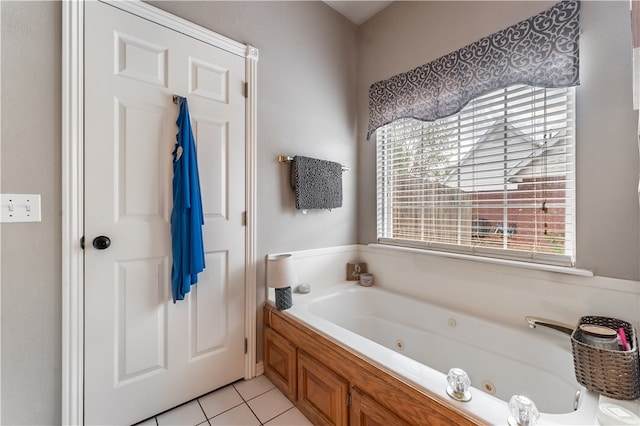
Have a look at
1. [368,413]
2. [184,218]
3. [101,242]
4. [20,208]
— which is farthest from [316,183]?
[20,208]

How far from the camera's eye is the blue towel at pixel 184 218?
141 centimetres

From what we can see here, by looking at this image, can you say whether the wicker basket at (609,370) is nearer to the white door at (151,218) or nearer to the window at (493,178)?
the window at (493,178)

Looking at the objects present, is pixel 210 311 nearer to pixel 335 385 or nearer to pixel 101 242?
pixel 101 242

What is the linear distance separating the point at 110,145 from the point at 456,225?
2.10 meters

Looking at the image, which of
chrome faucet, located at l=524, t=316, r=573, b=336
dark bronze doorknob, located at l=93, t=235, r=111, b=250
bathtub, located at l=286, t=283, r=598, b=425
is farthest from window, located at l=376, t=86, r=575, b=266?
dark bronze doorknob, located at l=93, t=235, r=111, b=250

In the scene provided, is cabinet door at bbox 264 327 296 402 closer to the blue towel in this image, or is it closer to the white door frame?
A: the blue towel

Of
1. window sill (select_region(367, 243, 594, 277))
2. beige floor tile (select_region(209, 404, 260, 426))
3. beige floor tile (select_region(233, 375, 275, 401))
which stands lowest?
beige floor tile (select_region(233, 375, 275, 401))

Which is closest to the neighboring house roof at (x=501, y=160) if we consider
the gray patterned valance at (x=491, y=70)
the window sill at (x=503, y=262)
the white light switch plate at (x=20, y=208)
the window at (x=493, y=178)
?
the window at (x=493, y=178)

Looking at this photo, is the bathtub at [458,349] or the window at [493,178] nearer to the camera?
the bathtub at [458,349]

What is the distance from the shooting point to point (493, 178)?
1654 millimetres

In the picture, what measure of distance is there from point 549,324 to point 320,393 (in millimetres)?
1226

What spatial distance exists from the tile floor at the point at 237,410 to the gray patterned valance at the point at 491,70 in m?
2.07

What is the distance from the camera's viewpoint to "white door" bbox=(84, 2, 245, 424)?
1264mm

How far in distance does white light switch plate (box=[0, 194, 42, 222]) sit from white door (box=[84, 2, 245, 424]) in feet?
0.55
